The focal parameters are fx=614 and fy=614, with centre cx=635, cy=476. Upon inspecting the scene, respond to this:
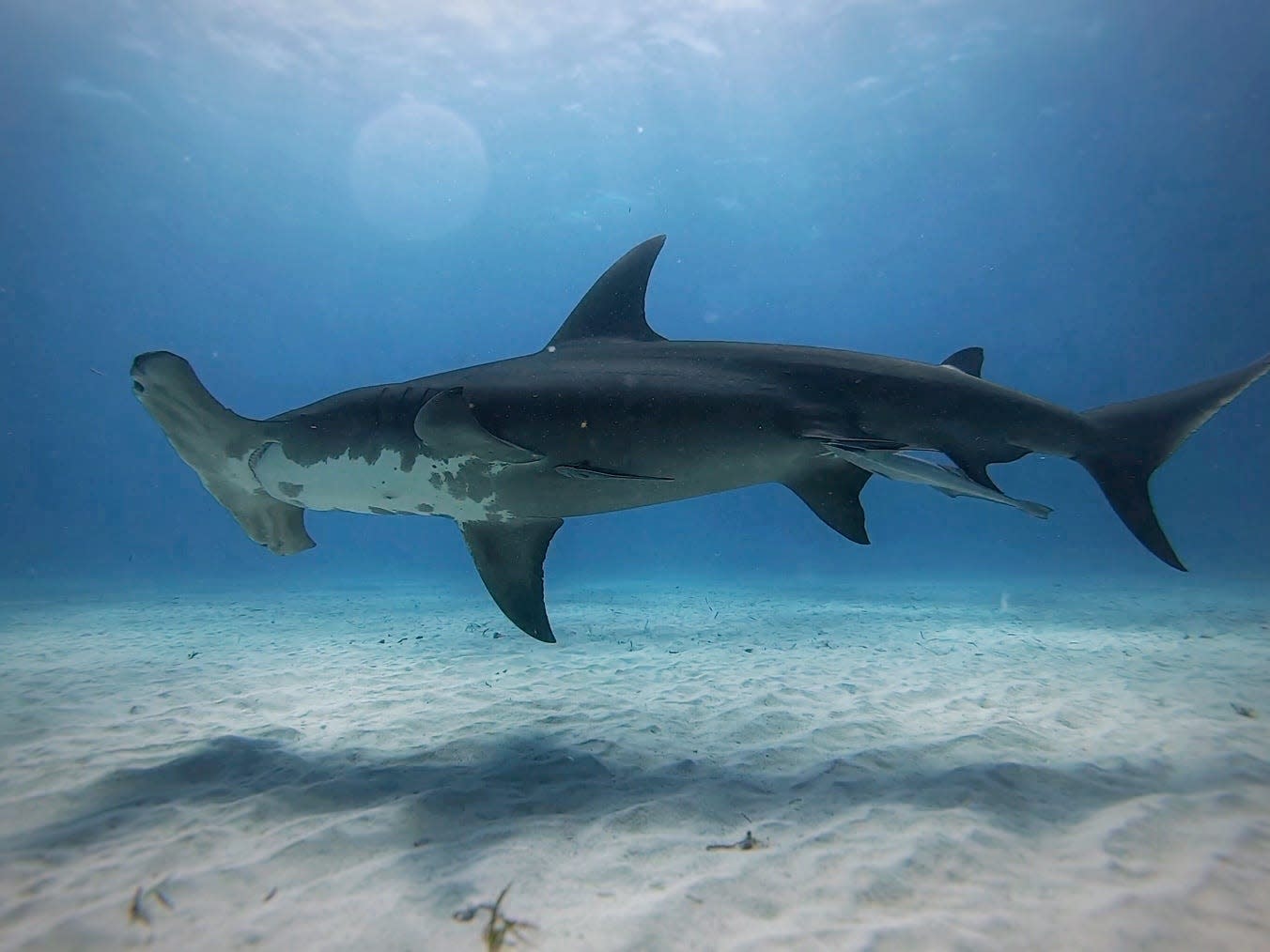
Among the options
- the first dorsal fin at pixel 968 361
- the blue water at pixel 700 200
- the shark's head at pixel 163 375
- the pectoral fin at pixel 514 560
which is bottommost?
the pectoral fin at pixel 514 560

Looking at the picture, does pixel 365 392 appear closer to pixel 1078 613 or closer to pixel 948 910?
pixel 948 910

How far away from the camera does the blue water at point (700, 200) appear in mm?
26625

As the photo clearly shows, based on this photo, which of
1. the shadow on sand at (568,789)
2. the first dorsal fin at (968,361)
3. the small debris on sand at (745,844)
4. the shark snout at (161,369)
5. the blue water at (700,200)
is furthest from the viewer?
the blue water at (700,200)

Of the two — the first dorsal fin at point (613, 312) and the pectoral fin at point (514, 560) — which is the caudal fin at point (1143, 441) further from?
the pectoral fin at point (514, 560)

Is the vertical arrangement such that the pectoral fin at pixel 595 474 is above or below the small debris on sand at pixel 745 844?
above

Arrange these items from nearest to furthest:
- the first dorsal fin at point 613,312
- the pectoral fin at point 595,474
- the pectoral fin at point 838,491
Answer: the pectoral fin at point 595,474 → the pectoral fin at point 838,491 → the first dorsal fin at point 613,312

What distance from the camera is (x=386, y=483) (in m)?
4.07

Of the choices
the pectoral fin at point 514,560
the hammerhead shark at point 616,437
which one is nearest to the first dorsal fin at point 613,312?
the hammerhead shark at point 616,437

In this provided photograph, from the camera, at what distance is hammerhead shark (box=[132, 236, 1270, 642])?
3.89 metres

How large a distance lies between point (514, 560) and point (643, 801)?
181 cm

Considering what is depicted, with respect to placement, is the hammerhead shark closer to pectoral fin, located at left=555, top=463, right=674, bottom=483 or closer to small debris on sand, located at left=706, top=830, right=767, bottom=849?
pectoral fin, located at left=555, top=463, right=674, bottom=483

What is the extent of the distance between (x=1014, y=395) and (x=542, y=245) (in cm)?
6546

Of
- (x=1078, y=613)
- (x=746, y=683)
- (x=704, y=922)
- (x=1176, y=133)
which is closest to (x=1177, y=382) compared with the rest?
(x=1176, y=133)

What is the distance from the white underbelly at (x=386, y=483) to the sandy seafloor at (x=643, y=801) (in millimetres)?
1727
